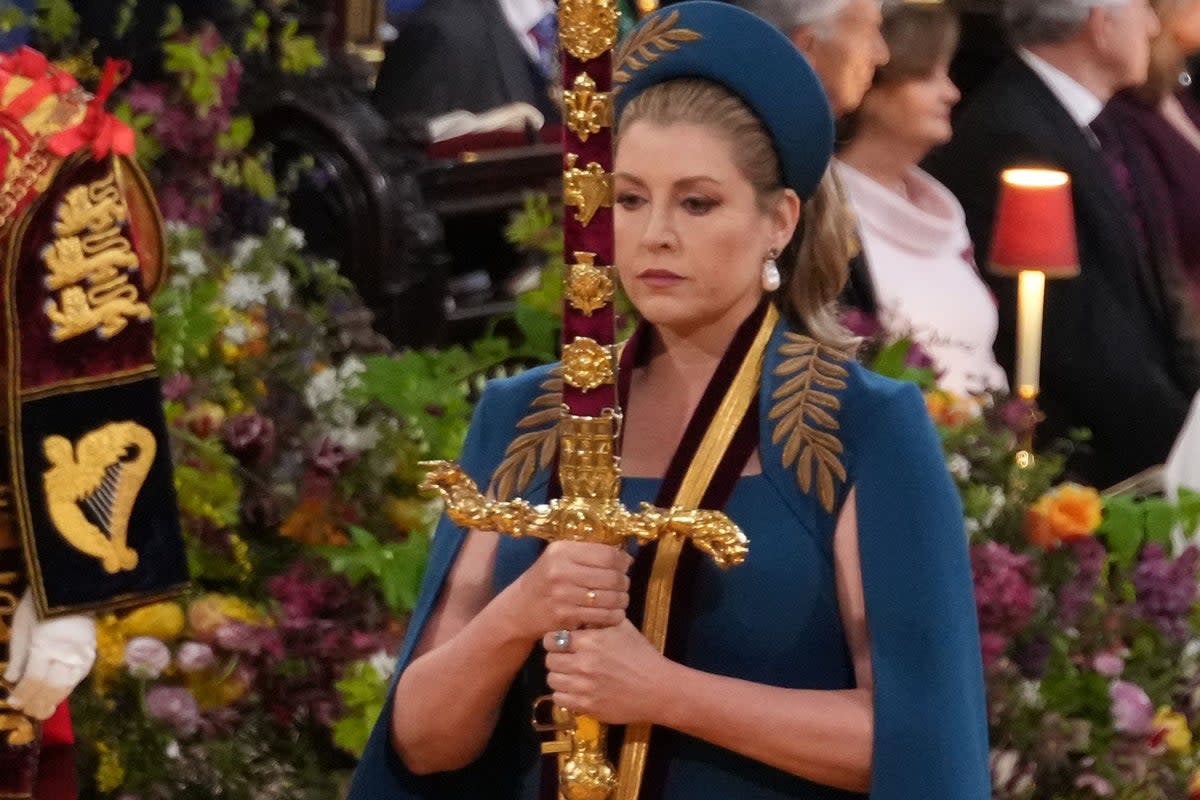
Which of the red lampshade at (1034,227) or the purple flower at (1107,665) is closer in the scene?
the purple flower at (1107,665)

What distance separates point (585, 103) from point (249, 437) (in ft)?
6.27

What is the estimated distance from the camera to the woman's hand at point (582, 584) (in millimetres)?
2191

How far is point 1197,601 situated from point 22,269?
2067 millimetres

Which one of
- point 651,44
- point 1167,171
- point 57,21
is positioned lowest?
point 1167,171

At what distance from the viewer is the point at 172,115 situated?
14.2 feet

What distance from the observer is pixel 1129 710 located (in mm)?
3879

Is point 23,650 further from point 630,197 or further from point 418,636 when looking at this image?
point 630,197

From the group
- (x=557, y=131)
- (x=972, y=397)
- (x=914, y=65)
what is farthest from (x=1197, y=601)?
(x=557, y=131)

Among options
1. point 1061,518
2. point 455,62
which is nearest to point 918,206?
point 1061,518

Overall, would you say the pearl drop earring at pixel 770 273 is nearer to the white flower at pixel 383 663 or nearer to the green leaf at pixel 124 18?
the white flower at pixel 383 663


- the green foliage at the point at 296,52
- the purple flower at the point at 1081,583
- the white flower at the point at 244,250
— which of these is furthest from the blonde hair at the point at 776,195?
the green foliage at the point at 296,52

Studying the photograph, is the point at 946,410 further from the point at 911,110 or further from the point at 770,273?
the point at 770,273

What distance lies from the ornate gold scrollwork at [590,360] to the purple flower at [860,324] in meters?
1.72

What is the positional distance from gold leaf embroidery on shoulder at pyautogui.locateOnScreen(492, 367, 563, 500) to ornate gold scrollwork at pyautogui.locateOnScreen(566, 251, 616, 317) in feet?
0.81
